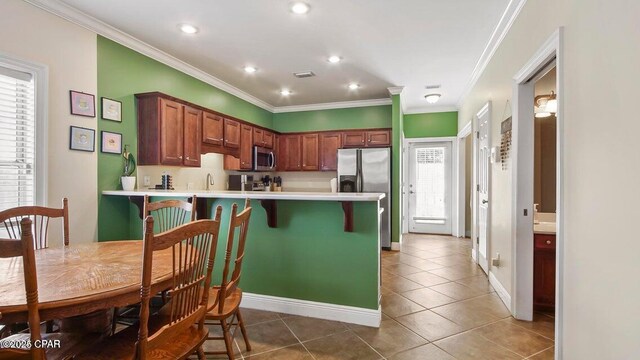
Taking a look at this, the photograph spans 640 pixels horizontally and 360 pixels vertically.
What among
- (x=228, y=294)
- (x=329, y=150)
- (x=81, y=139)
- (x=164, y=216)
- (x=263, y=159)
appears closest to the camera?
(x=228, y=294)

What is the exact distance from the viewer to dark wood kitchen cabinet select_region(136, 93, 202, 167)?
339 cm

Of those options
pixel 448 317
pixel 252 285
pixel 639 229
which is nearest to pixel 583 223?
pixel 639 229

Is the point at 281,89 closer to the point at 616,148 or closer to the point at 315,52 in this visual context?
the point at 315,52

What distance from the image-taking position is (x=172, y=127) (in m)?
3.55

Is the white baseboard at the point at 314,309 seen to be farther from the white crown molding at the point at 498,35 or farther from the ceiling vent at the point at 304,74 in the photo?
the ceiling vent at the point at 304,74

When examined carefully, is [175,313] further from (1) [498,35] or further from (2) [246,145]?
(2) [246,145]

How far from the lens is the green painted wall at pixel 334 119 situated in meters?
5.86

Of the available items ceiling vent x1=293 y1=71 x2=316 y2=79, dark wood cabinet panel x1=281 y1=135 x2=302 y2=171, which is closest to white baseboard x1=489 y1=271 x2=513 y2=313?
ceiling vent x1=293 y1=71 x2=316 y2=79

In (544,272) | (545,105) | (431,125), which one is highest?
(431,125)

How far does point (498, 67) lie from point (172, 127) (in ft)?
12.0

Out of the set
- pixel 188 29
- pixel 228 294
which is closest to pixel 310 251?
pixel 228 294

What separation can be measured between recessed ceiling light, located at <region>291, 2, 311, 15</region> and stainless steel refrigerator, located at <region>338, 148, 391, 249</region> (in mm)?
2939

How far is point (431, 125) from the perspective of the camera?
6.51 m

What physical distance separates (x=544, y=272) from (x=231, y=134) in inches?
166
